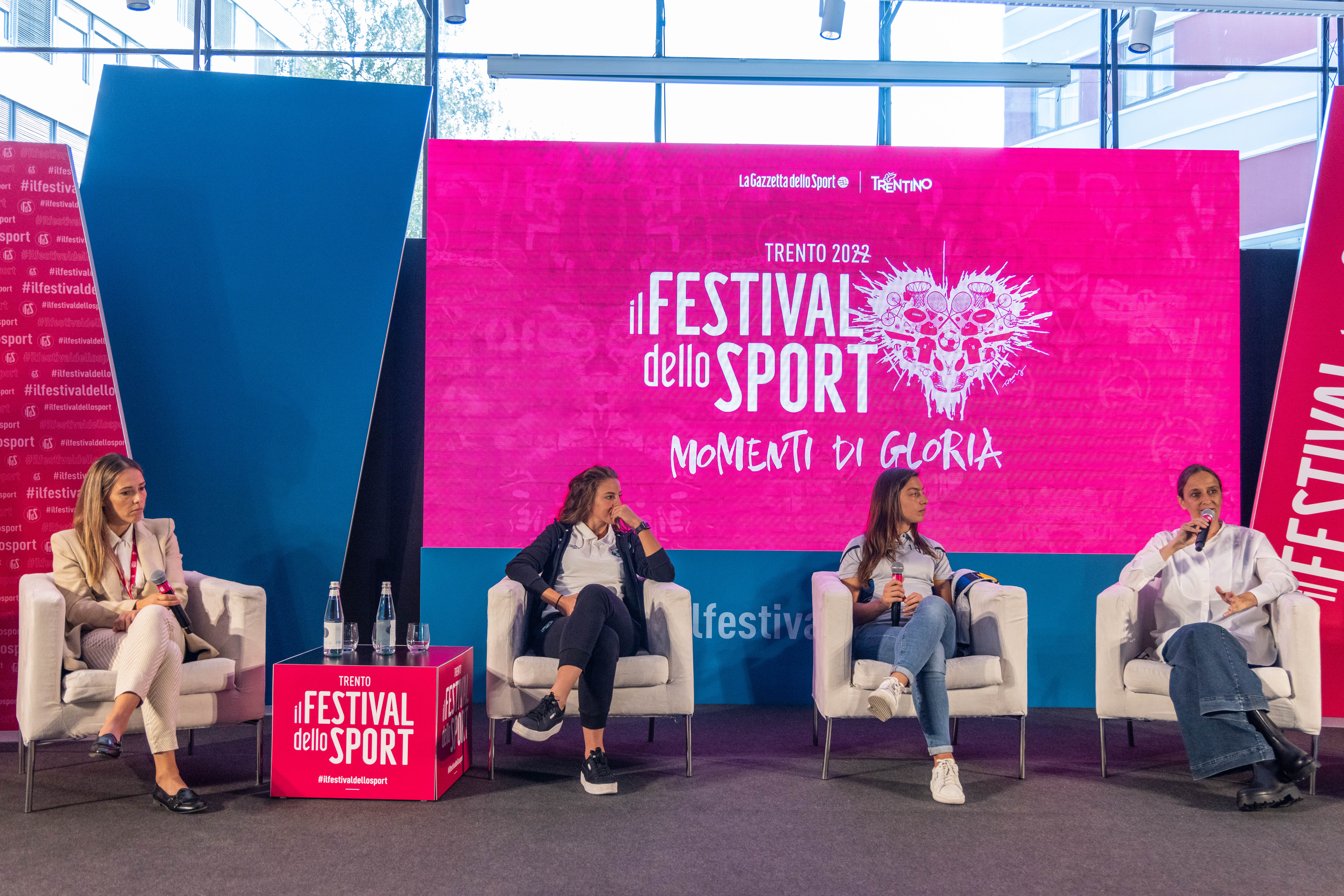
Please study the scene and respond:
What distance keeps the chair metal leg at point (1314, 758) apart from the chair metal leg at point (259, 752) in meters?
3.30

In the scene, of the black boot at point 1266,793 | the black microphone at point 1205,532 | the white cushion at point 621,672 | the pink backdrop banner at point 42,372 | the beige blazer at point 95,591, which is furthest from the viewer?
the pink backdrop banner at point 42,372

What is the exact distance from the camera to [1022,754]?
3.33 metres

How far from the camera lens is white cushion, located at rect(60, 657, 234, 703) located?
2.98 m

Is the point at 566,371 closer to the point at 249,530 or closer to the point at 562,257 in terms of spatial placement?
the point at 562,257

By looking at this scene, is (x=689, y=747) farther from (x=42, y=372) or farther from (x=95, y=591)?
(x=42, y=372)

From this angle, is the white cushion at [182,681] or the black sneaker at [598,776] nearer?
the white cushion at [182,681]

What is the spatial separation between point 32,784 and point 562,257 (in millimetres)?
2837

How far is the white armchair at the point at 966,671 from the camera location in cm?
336

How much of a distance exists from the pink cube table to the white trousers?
30 centimetres

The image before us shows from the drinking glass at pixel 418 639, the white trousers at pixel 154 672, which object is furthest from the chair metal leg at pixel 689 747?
the white trousers at pixel 154 672

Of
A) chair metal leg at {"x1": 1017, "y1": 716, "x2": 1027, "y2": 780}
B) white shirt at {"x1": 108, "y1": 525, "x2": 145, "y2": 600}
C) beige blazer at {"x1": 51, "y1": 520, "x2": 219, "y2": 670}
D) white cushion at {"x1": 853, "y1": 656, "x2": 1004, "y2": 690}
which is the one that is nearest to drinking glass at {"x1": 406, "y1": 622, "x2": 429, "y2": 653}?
beige blazer at {"x1": 51, "y1": 520, "x2": 219, "y2": 670}

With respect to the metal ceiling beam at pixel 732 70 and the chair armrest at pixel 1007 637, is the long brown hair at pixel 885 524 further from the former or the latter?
the metal ceiling beam at pixel 732 70

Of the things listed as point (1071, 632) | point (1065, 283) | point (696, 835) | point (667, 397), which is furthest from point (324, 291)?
point (1071, 632)

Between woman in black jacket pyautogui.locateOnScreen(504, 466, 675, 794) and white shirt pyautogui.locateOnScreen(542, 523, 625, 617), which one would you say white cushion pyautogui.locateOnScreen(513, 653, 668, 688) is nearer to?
woman in black jacket pyautogui.locateOnScreen(504, 466, 675, 794)
